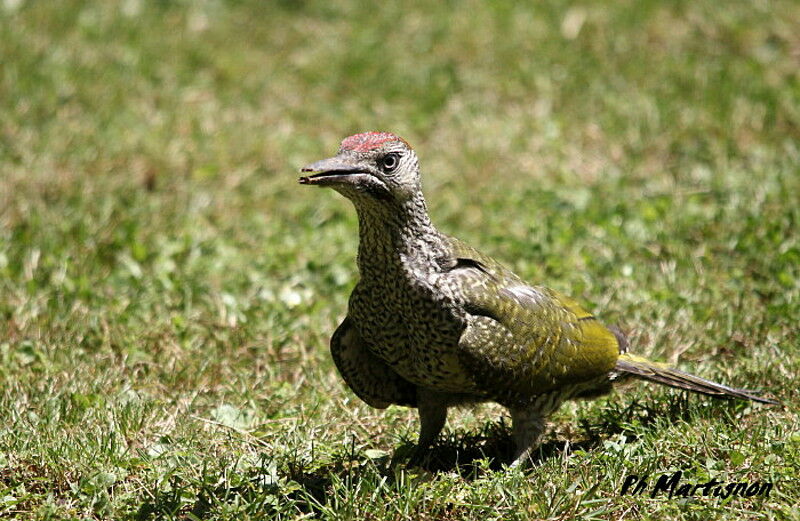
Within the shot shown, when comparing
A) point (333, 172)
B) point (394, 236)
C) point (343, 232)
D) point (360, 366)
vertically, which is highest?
point (333, 172)

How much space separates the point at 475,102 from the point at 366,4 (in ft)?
5.33

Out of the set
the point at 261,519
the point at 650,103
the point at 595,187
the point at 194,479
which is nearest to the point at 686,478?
the point at 261,519

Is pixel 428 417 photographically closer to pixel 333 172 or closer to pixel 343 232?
pixel 333 172

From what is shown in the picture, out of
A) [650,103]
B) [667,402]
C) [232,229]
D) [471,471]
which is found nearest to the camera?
[471,471]

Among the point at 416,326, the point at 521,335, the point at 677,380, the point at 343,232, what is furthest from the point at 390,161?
the point at 343,232

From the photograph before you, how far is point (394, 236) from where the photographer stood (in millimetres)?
4273

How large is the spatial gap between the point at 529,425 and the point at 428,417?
1.44 feet

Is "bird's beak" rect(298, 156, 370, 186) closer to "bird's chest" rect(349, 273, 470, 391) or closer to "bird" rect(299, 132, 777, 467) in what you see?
"bird" rect(299, 132, 777, 467)

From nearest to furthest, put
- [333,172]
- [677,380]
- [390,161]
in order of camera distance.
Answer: [333,172]
[390,161]
[677,380]

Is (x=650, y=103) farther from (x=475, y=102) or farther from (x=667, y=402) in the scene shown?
(x=667, y=402)

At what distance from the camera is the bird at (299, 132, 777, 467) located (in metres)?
4.22

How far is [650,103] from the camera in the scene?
8.14 meters

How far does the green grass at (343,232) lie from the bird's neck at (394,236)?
2.68 ft

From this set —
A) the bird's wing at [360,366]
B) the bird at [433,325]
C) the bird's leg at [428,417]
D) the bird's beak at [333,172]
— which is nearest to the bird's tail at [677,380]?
the bird at [433,325]
